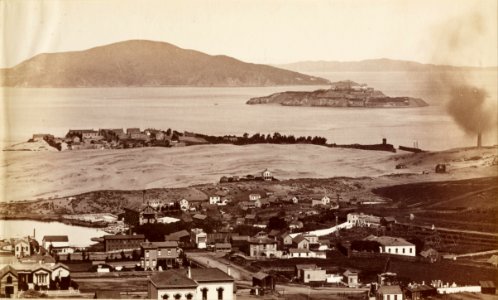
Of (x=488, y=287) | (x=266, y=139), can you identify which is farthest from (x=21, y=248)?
(x=488, y=287)

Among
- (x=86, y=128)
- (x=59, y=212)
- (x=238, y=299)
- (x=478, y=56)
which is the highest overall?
(x=478, y=56)

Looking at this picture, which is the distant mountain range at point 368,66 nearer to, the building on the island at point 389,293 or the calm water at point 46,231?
the building on the island at point 389,293

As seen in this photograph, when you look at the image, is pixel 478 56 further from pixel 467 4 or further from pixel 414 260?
pixel 414 260

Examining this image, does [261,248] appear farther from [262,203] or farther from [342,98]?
[342,98]

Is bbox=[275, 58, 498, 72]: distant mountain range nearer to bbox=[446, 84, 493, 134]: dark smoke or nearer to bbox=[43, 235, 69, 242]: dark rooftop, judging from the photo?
bbox=[446, 84, 493, 134]: dark smoke

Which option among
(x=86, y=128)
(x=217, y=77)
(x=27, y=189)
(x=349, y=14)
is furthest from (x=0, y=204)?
(x=349, y=14)

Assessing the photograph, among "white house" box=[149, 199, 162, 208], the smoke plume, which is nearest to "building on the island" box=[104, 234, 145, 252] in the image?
"white house" box=[149, 199, 162, 208]
